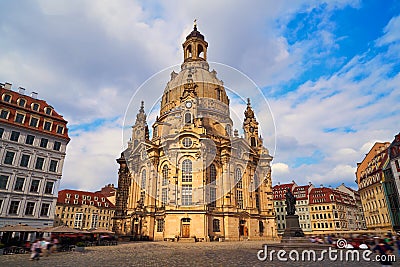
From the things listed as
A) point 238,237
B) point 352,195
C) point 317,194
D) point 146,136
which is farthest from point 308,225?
point 146,136

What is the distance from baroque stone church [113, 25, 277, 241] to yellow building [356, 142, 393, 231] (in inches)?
797

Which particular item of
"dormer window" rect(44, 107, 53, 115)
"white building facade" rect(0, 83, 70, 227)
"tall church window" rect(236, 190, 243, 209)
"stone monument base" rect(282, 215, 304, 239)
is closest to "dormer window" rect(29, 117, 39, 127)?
"white building facade" rect(0, 83, 70, 227)

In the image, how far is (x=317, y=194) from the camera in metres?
83.0

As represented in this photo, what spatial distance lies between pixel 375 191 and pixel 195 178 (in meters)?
37.4

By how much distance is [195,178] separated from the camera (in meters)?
47.4

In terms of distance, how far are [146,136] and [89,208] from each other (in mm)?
30913

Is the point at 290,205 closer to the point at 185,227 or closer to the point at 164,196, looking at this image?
the point at 185,227

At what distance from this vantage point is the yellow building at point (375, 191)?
166ft

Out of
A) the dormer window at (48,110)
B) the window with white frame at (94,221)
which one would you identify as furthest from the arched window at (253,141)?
the window with white frame at (94,221)

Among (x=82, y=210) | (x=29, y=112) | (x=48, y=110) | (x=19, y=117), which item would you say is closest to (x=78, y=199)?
(x=82, y=210)

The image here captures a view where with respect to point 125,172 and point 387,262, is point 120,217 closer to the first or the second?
point 125,172

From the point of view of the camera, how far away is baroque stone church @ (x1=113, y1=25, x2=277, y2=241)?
46219mm

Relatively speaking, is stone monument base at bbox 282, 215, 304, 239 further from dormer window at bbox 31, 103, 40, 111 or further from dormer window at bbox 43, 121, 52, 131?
dormer window at bbox 31, 103, 40, 111

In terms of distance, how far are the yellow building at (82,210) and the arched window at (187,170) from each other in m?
45.0
